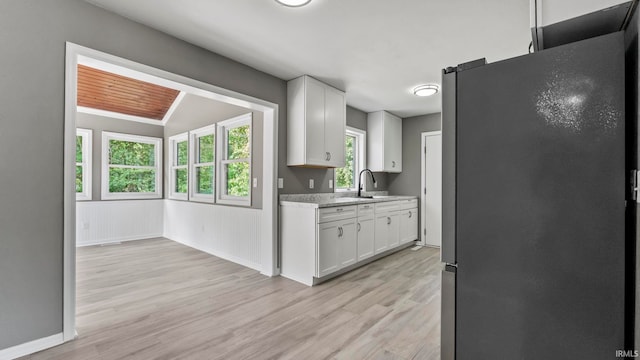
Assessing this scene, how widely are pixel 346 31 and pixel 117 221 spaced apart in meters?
5.34

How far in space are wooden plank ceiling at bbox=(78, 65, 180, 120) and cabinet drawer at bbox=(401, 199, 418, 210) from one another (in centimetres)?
458

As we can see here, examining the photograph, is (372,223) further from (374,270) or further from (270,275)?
(270,275)

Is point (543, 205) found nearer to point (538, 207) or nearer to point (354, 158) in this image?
point (538, 207)

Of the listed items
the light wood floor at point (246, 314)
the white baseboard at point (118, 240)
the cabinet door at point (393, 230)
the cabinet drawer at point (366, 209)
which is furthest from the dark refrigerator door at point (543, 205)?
the white baseboard at point (118, 240)

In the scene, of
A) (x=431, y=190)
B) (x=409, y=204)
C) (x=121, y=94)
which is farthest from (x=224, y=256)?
(x=431, y=190)

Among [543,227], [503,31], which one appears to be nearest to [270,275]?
[543,227]

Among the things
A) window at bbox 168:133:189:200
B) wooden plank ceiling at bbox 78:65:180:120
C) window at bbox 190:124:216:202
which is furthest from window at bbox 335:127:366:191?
wooden plank ceiling at bbox 78:65:180:120

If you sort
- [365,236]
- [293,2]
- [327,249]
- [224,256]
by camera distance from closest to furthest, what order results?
[293,2] → [327,249] → [365,236] → [224,256]

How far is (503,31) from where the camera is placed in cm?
244

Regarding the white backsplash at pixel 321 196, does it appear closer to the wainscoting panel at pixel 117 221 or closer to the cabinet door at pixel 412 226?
the cabinet door at pixel 412 226

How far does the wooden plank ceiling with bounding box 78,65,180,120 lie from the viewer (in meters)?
4.39

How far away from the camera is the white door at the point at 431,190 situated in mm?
5117

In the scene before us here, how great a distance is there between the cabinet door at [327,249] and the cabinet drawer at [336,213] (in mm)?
60

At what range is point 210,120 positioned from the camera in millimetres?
4809
